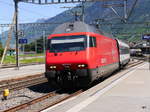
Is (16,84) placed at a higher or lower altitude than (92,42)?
lower

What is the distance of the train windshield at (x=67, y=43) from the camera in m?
14.4

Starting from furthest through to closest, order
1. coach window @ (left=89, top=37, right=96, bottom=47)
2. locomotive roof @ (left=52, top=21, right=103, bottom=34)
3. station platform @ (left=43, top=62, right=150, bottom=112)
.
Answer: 1. locomotive roof @ (left=52, top=21, right=103, bottom=34)
2. coach window @ (left=89, top=37, right=96, bottom=47)
3. station platform @ (left=43, top=62, right=150, bottom=112)

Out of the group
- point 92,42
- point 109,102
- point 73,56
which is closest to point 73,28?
point 92,42

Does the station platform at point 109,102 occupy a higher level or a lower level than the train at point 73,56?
lower

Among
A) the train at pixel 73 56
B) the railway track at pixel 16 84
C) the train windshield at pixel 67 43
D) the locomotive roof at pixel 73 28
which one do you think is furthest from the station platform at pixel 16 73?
the train at pixel 73 56

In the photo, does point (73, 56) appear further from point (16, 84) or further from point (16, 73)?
point (16, 73)

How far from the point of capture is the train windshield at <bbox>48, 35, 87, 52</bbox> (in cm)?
1439

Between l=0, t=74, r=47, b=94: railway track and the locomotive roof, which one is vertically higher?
the locomotive roof

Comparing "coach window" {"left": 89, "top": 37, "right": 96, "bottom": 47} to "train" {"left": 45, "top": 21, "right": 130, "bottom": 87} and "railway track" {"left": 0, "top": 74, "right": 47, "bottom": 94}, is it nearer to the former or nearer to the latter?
"train" {"left": 45, "top": 21, "right": 130, "bottom": 87}

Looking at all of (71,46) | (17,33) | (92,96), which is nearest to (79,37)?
(71,46)

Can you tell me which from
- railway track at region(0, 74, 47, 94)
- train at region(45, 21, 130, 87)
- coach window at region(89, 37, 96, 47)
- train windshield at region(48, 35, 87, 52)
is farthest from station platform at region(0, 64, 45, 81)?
coach window at region(89, 37, 96, 47)

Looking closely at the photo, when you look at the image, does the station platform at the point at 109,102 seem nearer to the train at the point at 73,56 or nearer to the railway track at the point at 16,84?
the train at the point at 73,56

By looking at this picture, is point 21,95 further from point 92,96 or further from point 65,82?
point 92,96

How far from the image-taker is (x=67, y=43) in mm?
14633
